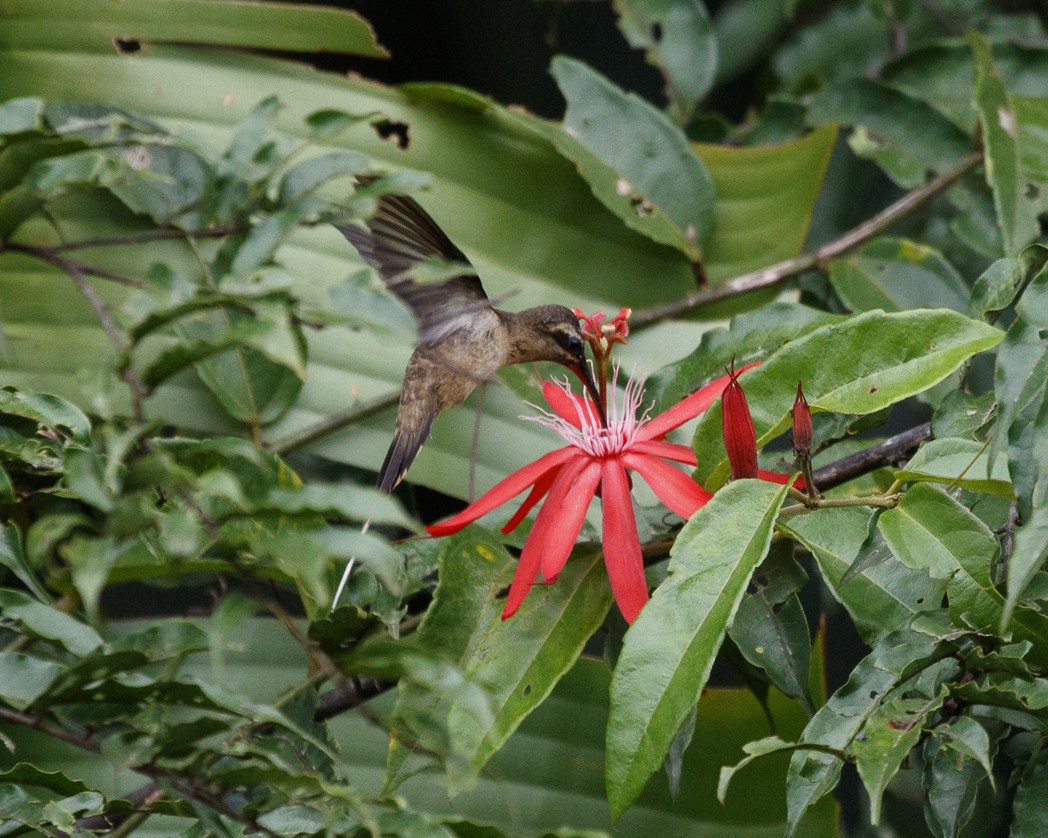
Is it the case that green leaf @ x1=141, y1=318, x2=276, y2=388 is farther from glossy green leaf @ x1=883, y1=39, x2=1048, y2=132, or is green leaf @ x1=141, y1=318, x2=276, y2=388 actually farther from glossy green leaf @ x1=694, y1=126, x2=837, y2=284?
glossy green leaf @ x1=883, y1=39, x2=1048, y2=132

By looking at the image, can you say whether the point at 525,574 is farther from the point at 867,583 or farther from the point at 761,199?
the point at 761,199

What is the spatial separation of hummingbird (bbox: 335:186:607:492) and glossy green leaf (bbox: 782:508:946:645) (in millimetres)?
227

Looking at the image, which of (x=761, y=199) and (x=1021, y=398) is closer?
(x=1021, y=398)

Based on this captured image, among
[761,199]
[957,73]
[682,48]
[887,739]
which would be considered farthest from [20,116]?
[957,73]

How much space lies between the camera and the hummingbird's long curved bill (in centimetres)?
87

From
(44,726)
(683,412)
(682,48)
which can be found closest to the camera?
(44,726)

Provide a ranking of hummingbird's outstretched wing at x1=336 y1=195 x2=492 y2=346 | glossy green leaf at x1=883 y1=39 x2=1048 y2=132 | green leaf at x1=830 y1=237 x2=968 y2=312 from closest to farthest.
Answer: hummingbird's outstretched wing at x1=336 y1=195 x2=492 y2=346 < green leaf at x1=830 y1=237 x2=968 y2=312 < glossy green leaf at x1=883 y1=39 x2=1048 y2=132

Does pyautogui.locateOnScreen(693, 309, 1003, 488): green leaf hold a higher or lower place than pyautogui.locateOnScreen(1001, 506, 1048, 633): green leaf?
higher

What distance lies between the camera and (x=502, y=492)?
0.76 m

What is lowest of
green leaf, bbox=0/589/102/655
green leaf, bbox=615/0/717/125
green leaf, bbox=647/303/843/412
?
green leaf, bbox=0/589/102/655

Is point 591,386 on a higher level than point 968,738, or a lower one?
higher

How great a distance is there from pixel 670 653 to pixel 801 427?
16cm

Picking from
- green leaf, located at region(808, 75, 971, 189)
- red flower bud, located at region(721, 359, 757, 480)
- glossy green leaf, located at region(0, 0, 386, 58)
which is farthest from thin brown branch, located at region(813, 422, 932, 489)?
glossy green leaf, located at region(0, 0, 386, 58)

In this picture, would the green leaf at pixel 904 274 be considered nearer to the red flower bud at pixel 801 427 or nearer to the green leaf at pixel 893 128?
the green leaf at pixel 893 128
